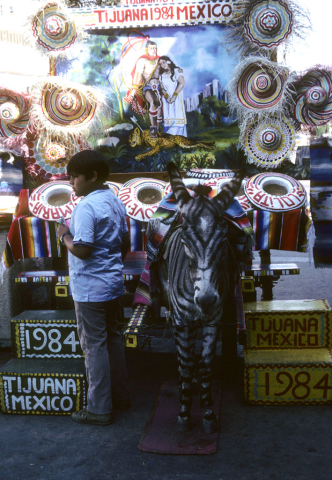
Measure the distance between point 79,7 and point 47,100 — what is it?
965 millimetres

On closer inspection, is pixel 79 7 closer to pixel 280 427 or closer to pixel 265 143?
pixel 265 143

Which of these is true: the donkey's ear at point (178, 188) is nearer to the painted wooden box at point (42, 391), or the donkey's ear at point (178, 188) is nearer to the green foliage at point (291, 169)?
the painted wooden box at point (42, 391)

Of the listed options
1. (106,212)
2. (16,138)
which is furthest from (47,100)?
(106,212)

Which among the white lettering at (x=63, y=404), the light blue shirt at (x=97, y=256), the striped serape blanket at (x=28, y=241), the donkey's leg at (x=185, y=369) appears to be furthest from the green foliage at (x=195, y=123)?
the white lettering at (x=63, y=404)

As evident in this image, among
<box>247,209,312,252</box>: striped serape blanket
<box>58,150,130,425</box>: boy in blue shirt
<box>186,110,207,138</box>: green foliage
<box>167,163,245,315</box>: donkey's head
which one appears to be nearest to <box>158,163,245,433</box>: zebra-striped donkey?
<box>167,163,245,315</box>: donkey's head

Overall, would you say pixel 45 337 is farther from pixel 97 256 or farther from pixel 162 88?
pixel 162 88

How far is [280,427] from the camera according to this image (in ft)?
10.8

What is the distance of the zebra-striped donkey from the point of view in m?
2.76

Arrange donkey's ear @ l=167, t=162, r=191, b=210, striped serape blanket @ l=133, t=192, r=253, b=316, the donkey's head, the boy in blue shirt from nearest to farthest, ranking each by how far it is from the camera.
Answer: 1. the donkey's head
2. donkey's ear @ l=167, t=162, r=191, b=210
3. the boy in blue shirt
4. striped serape blanket @ l=133, t=192, r=253, b=316

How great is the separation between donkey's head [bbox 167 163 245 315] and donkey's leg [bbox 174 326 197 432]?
44cm

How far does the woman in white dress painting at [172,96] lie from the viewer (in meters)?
4.75

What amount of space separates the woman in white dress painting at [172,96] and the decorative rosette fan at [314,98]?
108 centimetres

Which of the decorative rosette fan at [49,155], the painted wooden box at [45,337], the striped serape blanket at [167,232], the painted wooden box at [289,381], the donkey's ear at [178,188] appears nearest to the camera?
the donkey's ear at [178,188]

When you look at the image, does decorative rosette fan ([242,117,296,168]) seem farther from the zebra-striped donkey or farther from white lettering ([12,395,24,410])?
white lettering ([12,395,24,410])
